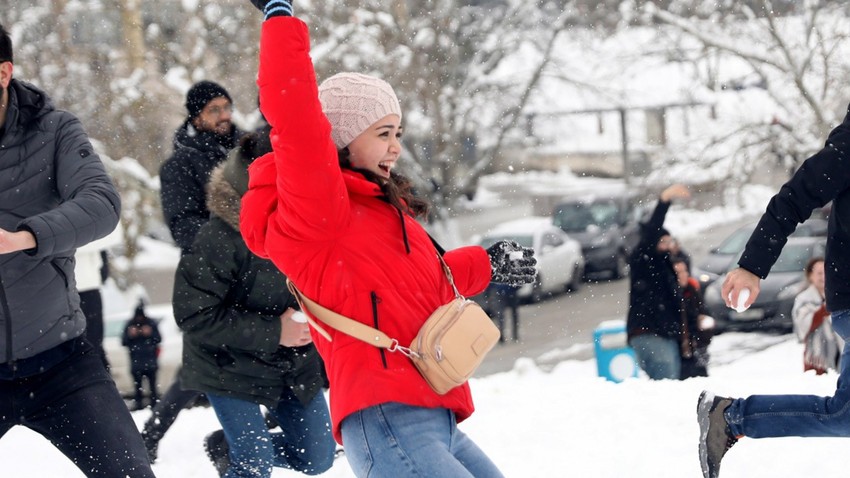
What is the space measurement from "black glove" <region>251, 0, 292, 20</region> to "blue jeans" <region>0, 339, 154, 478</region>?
51.0 inches

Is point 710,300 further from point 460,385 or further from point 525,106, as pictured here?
point 460,385

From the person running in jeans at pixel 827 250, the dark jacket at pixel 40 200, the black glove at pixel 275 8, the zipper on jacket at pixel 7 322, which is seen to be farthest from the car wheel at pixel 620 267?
the black glove at pixel 275 8

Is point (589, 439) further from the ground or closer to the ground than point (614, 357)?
further from the ground

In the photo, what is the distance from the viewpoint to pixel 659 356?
7.52m

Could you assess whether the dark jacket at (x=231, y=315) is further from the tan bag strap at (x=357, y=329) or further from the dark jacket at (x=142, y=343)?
the dark jacket at (x=142, y=343)

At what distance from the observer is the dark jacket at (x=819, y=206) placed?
3.17 m

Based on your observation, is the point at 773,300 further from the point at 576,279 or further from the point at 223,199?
the point at 223,199

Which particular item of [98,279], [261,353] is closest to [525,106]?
[98,279]

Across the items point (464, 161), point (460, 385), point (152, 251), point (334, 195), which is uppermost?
point (334, 195)

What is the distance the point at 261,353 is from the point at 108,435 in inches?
37.3

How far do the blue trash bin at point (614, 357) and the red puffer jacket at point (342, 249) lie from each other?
204 inches

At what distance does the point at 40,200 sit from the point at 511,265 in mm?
1304

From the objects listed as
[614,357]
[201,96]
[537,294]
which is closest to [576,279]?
[537,294]

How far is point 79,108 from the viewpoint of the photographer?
1834cm
